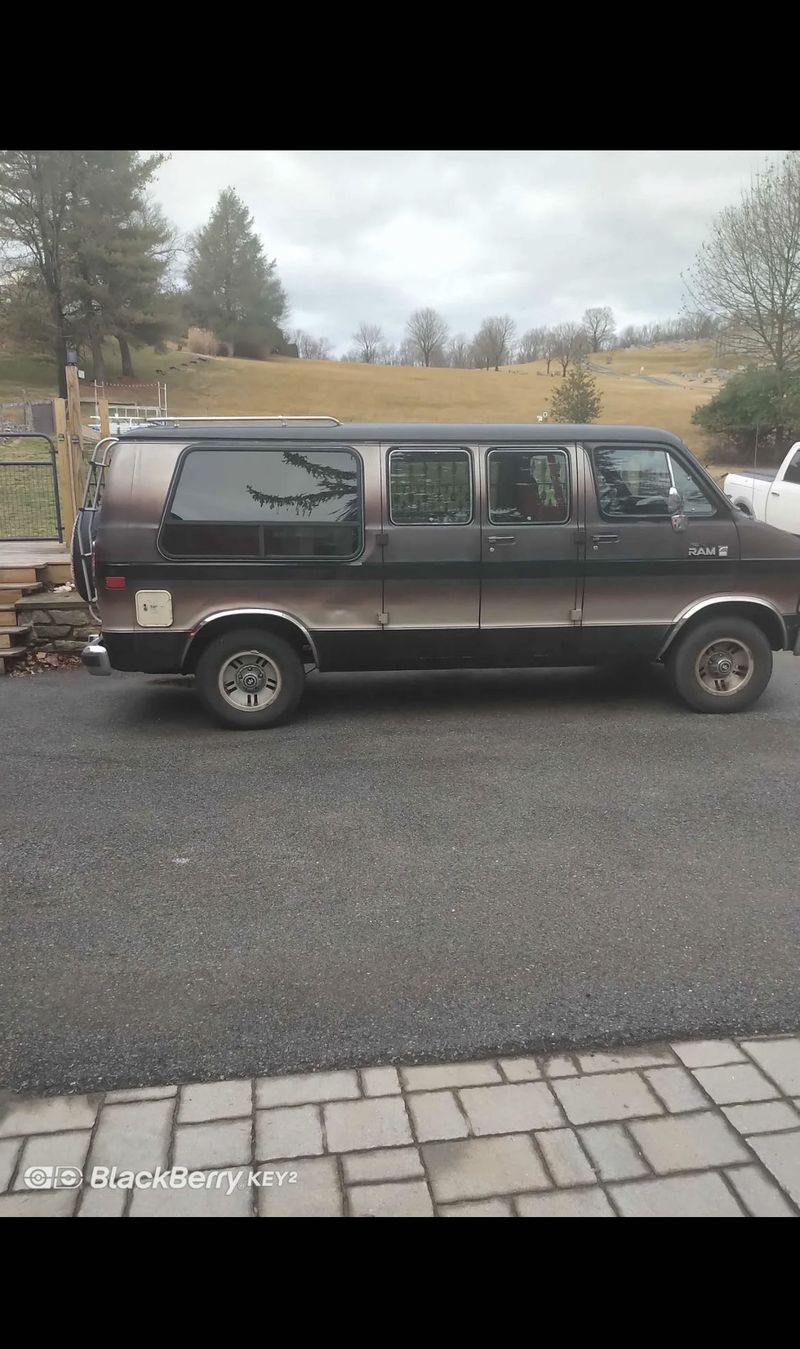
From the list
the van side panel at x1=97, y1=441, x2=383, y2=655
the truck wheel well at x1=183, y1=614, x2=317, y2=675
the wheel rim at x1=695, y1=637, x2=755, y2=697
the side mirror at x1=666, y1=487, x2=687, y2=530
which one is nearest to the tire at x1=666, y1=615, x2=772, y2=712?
the wheel rim at x1=695, y1=637, x2=755, y2=697

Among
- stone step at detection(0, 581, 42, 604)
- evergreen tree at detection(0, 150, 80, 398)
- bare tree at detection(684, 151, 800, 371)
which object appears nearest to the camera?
stone step at detection(0, 581, 42, 604)

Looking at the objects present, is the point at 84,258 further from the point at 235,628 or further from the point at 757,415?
the point at 235,628

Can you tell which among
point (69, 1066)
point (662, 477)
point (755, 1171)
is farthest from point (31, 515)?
point (755, 1171)

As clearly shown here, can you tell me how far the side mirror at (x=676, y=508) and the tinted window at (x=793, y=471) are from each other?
24.3 ft

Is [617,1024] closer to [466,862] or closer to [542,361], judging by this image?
A: [466,862]

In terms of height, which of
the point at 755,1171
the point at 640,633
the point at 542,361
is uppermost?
the point at 542,361

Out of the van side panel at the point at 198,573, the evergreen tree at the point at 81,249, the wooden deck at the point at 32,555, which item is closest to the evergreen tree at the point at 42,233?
the evergreen tree at the point at 81,249

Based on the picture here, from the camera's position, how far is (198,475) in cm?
596

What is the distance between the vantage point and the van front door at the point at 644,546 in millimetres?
6332

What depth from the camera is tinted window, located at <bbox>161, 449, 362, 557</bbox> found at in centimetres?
596

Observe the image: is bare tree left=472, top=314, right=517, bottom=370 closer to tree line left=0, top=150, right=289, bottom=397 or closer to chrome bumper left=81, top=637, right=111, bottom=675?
tree line left=0, top=150, right=289, bottom=397

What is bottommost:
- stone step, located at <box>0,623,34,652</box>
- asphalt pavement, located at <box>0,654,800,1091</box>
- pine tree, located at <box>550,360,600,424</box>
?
asphalt pavement, located at <box>0,654,800,1091</box>

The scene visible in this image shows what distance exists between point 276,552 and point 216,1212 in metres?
4.45

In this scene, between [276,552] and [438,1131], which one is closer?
[438,1131]
